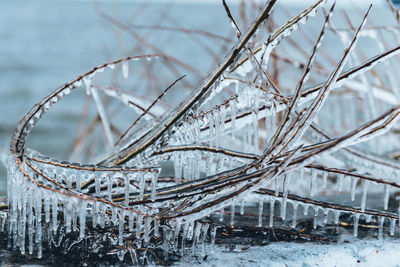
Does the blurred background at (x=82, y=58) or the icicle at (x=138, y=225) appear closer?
the icicle at (x=138, y=225)

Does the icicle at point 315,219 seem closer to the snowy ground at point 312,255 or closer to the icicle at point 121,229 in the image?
the snowy ground at point 312,255

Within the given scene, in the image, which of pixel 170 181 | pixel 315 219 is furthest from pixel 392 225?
pixel 170 181

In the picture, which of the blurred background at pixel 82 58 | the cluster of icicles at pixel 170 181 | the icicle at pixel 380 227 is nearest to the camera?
the cluster of icicles at pixel 170 181

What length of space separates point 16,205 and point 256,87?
49 centimetres

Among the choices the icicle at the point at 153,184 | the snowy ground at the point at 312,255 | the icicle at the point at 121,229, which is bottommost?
the snowy ground at the point at 312,255

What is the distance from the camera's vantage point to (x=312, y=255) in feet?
2.83

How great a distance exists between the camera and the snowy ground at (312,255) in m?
0.84

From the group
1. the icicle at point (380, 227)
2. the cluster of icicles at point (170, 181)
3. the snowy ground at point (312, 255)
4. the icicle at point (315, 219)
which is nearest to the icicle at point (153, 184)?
the cluster of icicles at point (170, 181)

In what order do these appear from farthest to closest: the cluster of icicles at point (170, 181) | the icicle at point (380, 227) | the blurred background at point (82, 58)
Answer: the blurred background at point (82, 58) < the icicle at point (380, 227) < the cluster of icicles at point (170, 181)

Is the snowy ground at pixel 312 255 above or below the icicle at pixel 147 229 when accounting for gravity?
below

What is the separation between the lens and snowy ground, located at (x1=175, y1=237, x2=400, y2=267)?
0.84 meters

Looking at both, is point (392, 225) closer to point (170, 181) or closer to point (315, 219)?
point (315, 219)

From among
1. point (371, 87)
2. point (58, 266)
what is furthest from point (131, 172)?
point (371, 87)

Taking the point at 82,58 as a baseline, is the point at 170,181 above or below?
below
